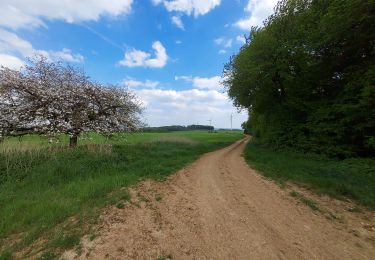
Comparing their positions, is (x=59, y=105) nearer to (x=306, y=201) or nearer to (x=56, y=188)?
(x=56, y=188)

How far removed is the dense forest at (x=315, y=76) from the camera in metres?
15.6

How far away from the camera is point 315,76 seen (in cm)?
2086

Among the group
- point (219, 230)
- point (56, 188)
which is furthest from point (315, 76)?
point (56, 188)

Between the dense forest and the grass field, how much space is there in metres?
12.2

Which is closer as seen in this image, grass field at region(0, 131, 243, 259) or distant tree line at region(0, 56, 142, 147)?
grass field at region(0, 131, 243, 259)

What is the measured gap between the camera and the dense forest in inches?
613

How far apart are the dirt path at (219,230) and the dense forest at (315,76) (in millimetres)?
10677

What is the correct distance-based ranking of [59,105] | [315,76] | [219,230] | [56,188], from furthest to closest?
[315,76] < [59,105] < [56,188] < [219,230]

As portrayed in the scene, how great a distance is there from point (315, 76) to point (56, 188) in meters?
21.4

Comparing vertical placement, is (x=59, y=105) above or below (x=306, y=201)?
above

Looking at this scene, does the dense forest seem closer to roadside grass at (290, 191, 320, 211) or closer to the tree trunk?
roadside grass at (290, 191, 320, 211)

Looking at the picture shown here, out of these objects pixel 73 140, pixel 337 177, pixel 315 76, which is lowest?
pixel 337 177

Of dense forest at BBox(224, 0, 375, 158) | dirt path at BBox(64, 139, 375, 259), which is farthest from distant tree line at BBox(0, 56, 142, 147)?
dense forest at BBox(224, 0, 375, 158)

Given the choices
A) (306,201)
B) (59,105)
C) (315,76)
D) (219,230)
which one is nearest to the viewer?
(219,230)
